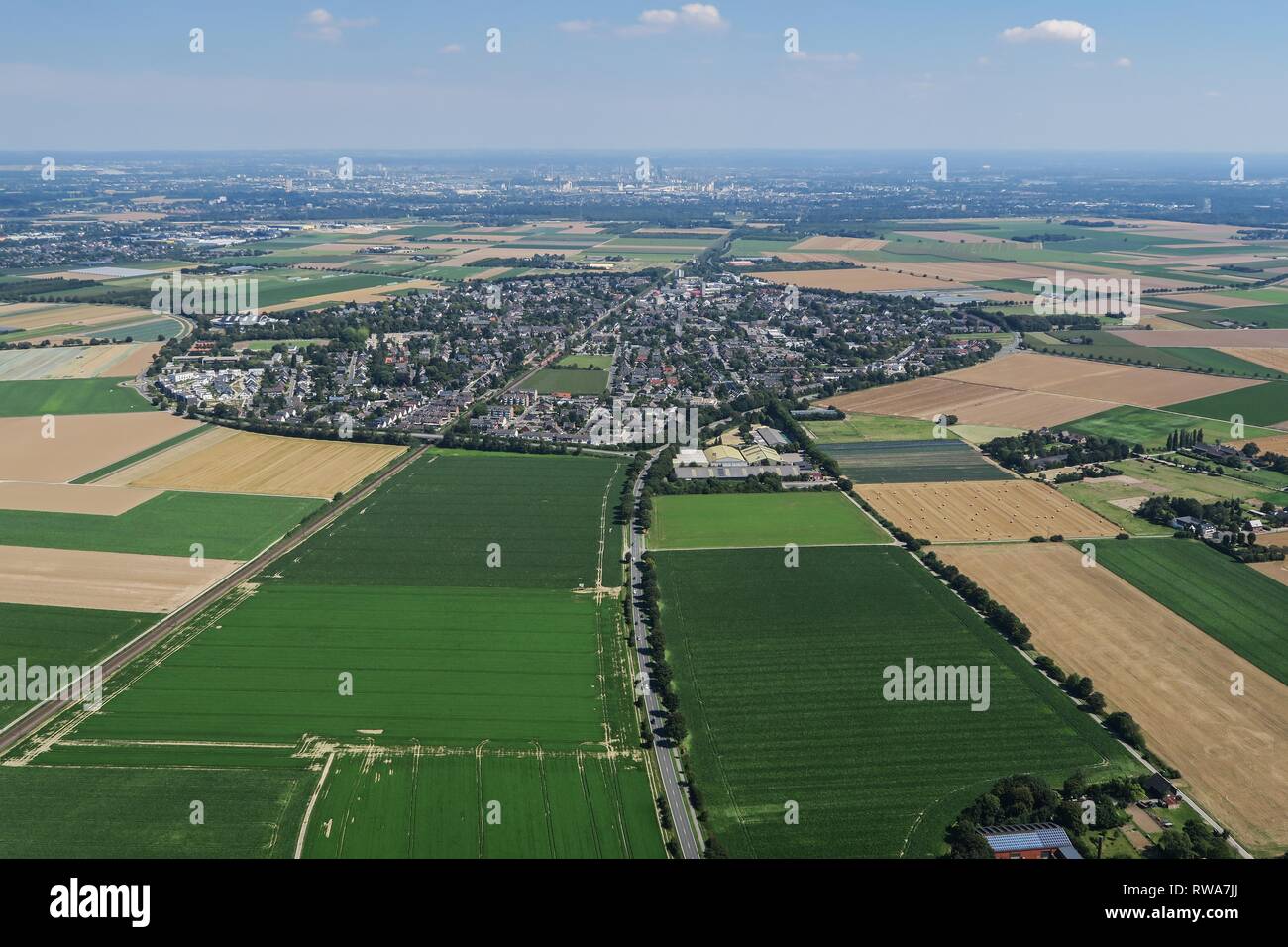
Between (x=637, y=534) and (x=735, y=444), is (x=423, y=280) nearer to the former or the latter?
(x=735, y=444)

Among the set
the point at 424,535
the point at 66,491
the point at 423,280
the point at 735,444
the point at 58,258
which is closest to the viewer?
the point at 424,535

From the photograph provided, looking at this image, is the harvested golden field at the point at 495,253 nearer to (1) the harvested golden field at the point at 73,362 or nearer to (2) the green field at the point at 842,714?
(1) the harvested golden field at the point at 73,362

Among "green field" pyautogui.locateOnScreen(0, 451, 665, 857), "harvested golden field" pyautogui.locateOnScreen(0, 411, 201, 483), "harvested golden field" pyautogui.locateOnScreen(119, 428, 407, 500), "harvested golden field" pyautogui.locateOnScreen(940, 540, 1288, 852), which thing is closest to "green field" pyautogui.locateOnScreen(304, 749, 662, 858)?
"green field" pyautogui.locateOnScreen(0, 451, 665, 857)

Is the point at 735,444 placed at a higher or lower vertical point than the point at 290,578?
higher

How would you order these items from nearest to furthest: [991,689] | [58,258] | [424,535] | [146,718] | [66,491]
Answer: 1. [146,718]
2. [991,689]
3. [424,535]
4. [66,491]
5. [58,258]

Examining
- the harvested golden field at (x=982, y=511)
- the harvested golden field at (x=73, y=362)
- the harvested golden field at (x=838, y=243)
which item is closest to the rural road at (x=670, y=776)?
the harvested golden field at (x=982, y=511)

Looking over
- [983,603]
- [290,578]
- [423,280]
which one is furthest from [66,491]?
[423,280]

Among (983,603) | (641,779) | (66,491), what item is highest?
(66,491)
